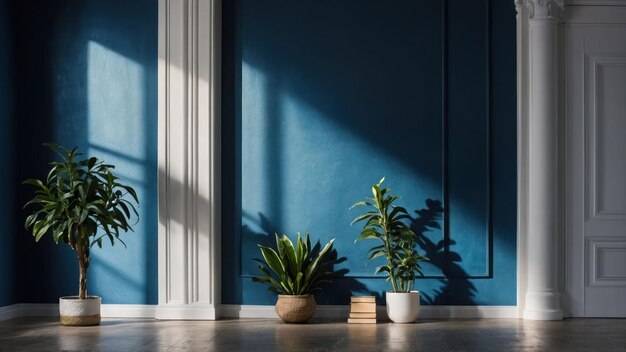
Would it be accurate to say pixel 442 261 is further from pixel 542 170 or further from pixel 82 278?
pixel 82 278

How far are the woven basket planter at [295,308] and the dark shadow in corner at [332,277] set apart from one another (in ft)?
1.20

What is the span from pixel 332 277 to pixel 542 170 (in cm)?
181

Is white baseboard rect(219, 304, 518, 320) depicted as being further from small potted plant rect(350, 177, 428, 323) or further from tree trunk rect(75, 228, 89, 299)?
tree trunk rect(75, 228, 89, 299)

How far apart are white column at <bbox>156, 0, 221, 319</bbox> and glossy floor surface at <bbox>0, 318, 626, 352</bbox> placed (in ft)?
1.06

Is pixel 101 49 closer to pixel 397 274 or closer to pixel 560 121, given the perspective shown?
pixel 397 274

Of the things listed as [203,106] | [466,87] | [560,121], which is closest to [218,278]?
[203,106]

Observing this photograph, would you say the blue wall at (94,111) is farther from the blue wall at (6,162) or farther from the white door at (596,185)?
the white door at (596,185)

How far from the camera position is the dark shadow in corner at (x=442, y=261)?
278 inches

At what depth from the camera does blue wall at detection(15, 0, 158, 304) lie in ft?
23.6

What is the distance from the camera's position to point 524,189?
7.04 metres

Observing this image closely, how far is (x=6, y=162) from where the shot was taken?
7.13m

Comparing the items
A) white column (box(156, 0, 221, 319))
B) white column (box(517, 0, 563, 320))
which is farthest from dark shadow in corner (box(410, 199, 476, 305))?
white column (box(156, 0, 221, 319))

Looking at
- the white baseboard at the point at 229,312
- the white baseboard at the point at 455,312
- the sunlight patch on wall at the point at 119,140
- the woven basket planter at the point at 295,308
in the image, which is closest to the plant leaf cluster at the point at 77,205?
the sunlight patch on wall at the point at 119,140

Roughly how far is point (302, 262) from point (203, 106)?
143 cm
